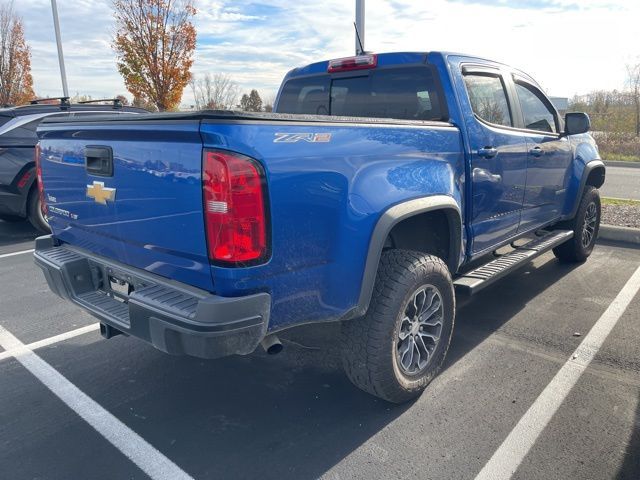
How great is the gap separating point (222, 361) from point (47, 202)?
157cm

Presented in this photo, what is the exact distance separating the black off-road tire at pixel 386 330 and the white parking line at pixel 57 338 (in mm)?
2431

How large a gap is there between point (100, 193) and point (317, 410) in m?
1.72

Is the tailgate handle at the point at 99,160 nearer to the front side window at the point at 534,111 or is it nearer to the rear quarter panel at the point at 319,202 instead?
the rear quarter panel at the point at 319,202

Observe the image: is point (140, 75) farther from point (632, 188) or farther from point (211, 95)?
point (632, 188)

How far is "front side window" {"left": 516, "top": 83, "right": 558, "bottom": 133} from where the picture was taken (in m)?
4.55

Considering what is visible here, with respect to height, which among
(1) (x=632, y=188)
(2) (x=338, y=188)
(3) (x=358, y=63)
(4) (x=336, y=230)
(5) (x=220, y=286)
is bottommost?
(1) (x=632, y=188)

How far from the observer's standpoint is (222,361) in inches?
145

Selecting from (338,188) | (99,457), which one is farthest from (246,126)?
(99,457)

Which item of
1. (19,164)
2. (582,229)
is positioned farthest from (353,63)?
(19,164)

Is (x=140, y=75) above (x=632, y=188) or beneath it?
above

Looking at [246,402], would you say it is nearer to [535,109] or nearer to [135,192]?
[135,192]

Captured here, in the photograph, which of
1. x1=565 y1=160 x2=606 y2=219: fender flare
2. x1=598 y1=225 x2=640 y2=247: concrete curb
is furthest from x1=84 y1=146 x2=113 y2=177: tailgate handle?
x1=598 y1=225 x2=640 y2=247: concrete curb

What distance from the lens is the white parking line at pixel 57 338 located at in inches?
152

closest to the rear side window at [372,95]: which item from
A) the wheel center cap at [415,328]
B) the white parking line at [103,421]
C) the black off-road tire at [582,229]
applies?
the wheel center cap at [415,328]
